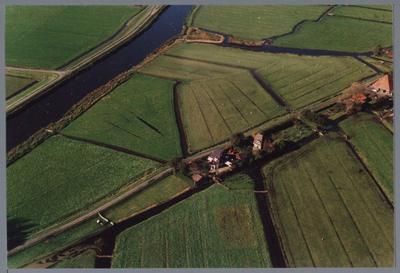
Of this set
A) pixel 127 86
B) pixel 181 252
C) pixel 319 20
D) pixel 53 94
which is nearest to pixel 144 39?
pixel 127 86

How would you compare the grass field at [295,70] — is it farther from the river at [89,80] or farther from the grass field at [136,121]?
the grass field at [136,121]

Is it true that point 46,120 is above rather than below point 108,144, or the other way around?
above

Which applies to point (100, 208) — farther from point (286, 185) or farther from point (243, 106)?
point (243, 106)

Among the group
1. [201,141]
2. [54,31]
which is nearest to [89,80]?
[54,31]

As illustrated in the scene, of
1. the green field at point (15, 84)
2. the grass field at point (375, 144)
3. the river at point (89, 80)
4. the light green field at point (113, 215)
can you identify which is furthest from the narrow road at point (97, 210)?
the green field at point (15, 84)

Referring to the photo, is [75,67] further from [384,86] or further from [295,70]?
[384,86]

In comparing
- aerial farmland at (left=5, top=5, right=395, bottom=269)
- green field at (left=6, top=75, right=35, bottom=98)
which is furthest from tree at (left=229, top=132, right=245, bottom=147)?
green field at (left=6, top=75, right=35, bottom=98)

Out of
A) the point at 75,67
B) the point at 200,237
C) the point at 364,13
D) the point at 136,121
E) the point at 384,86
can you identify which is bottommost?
Result: the point at 200,237
